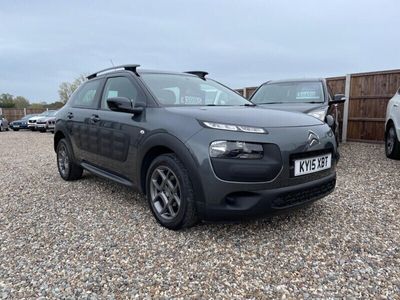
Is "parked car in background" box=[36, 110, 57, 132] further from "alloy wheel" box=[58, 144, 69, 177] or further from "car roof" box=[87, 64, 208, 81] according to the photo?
"car roof" box=[87, 64, 208, 81]

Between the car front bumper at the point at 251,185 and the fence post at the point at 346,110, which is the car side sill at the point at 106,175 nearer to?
the car front bumper at the point at 251,185

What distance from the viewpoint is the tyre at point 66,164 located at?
4732mm

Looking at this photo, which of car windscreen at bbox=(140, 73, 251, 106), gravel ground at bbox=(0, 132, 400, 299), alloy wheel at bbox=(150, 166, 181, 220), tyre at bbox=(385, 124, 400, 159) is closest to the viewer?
gravel ground at bbox=(0, 132, 400, 299)

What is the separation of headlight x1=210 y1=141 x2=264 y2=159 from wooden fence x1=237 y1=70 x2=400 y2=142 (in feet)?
23.2

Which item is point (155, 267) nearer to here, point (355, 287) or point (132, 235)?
point (132, 235)

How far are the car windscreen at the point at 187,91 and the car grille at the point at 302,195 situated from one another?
4.44 feet

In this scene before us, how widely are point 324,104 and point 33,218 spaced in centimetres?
450

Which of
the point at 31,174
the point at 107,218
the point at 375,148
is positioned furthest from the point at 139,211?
the point at 375,148

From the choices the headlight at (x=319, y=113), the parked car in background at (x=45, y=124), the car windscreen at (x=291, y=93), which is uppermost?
the car windscreen at (x=291, y=93)

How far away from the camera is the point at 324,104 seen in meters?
5.34

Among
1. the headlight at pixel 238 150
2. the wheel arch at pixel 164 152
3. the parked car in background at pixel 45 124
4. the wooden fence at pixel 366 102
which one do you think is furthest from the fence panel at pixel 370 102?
the parked car in background at pixel 45 124

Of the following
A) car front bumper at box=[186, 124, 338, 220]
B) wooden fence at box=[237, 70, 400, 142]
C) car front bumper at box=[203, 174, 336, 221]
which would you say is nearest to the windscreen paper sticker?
car front bumper at box=[186, 124, 338, 220]

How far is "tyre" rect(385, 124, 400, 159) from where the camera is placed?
591 centimetres

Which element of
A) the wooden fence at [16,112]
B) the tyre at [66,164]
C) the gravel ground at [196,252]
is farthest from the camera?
the wooden fence at [16,112]
